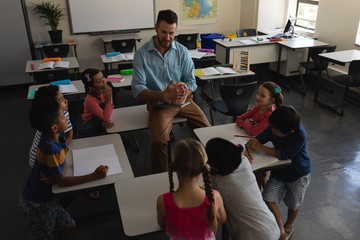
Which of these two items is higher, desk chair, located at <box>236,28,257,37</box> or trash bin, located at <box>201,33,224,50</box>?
desk chair, located at <box>236,28,257,37</box>

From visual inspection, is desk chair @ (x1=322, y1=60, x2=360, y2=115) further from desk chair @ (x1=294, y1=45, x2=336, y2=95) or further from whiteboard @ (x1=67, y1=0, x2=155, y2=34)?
whiteboard @ (x1=67, y1=0, x2=155, y2=34)

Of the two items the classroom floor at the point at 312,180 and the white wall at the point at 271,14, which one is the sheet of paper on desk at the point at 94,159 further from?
the white wall at the point at 271,14

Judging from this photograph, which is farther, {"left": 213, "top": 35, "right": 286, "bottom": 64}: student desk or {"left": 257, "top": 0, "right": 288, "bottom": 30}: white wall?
{"left": 257, "top": 0, "right": 288, "bottom": 30}: white wall

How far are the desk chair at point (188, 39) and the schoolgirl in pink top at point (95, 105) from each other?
3662 millimetres

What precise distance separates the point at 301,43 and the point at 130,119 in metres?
4.10

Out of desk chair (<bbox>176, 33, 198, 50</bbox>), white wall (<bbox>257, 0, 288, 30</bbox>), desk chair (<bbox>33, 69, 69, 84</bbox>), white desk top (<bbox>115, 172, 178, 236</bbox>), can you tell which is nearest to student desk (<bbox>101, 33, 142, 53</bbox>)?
desk chair (<bbox>176, 33, 198, 50</bbox>)

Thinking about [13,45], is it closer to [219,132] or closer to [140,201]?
[219,132]

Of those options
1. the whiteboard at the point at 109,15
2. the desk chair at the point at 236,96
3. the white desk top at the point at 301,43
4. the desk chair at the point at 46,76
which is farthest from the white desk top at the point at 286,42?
the desk chair at the point at 46,76

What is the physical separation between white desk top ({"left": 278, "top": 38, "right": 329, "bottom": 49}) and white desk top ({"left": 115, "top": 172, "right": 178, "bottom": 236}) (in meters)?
4.43

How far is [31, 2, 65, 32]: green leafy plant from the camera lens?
612cm

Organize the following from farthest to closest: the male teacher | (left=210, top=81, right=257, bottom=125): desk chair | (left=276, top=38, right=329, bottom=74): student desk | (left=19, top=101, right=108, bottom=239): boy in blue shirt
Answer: (left=276, top=38, right=329, bottom=74): student desk → (left=210, top=81, right=257, bottom=125): desk chair → the male teacher → (left=19, top=101, right=108, bottom=239): boy in blue shirt

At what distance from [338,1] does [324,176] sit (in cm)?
370

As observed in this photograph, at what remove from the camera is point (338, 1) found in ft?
18.9

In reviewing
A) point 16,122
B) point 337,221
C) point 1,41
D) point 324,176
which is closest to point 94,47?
point 1,41
